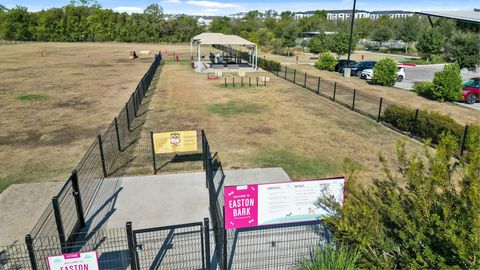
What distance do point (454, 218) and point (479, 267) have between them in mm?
823

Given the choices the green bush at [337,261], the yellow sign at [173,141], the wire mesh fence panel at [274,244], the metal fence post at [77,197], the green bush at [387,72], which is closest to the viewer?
the green bush at [337,261]

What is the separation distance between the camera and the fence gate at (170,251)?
6.70m

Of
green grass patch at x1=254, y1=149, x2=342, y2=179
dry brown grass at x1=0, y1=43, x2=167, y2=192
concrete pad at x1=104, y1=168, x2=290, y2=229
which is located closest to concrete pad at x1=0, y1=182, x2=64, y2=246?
dry brown grass at x1=0, y1=43, x2=167, y2=192

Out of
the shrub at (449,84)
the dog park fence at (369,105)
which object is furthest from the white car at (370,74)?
the shrub at (449,84)

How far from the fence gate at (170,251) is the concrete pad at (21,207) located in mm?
2851

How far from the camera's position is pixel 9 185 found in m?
10.4

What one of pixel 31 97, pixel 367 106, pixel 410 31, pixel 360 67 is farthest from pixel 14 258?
pixel 410 31

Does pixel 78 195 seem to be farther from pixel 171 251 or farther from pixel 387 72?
pixel 387 72

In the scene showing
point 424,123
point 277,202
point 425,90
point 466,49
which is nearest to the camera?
point 277,202

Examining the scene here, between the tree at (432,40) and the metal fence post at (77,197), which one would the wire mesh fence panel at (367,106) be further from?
the tree at (432,40)

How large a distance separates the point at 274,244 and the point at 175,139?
469 cm

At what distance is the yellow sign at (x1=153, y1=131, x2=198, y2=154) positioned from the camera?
1034 centimetres

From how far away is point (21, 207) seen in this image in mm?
8930

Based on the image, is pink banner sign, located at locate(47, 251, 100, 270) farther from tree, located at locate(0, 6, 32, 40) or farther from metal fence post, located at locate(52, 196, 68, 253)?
tree, located at locate(0, 6, 32, 40)
